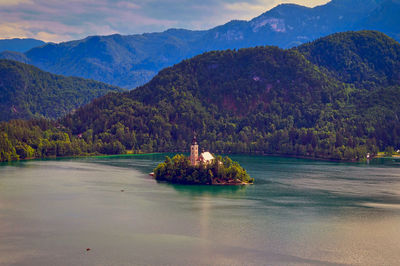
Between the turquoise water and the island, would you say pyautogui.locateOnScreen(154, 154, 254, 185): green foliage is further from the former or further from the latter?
the turquoise water

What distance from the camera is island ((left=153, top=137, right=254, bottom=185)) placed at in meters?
123

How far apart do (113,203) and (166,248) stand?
31684 millimetres

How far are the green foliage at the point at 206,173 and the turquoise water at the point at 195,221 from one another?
13.3 ft

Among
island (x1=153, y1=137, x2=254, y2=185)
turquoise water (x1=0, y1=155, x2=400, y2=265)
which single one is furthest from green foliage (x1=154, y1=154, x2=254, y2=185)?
turquoise water (x1=0, y1=155, x2=400, y2=265)

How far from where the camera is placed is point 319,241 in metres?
73.9

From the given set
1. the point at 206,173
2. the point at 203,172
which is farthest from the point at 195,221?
the point at 203,172

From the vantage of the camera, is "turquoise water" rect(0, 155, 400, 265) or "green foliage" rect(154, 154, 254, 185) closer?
"turquoise water" rect(0, 155, 400, 265)

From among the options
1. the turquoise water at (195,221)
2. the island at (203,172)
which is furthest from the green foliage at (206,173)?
the turquoise water at (195,221)

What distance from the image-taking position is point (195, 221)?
3356 inches

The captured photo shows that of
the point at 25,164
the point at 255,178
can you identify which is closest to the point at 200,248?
the point at 255,178

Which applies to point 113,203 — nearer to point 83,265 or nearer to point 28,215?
point 28,215

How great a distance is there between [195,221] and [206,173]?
3806 cm

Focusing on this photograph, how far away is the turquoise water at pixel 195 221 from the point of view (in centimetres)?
6712

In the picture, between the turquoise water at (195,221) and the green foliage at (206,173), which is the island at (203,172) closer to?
the green foliage at (206,173)
